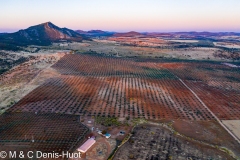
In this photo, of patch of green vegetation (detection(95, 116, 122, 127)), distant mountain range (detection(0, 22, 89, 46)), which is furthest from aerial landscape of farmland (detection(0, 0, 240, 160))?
distant mountain range (detection(0, 22, 89, 46))

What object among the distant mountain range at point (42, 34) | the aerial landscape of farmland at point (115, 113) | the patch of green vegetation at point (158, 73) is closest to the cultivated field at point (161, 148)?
the aerial landscape of farmland at point (115, 113)

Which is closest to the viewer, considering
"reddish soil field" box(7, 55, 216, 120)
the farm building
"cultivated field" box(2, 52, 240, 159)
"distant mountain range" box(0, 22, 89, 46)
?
the farm building

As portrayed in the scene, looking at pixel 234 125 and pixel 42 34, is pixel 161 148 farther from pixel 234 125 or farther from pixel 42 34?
pixel 42 34

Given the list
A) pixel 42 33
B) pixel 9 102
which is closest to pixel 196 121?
pixel 9 102

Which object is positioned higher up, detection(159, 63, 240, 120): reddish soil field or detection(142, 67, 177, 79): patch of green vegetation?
detection(142, 67, 177, 79): patch of green vegetation

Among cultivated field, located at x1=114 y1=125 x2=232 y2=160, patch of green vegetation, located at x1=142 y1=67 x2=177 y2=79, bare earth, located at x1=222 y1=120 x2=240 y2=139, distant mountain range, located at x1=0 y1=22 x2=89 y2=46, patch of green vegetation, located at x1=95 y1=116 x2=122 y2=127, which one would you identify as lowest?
bare earth, located at x1=222 y1=120 x2=240 y2=139

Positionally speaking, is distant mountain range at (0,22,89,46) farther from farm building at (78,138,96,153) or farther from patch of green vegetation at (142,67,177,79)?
farm building at (78,138,96,153)

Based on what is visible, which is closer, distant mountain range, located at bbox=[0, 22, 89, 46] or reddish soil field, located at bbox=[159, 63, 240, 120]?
reddish soil field, located at bbox=[159, 63, 240, 120]

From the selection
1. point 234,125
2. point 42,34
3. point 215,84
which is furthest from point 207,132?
point 42,34

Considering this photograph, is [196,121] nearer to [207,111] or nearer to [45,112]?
[207,111]

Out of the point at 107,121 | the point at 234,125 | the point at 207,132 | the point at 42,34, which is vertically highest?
the point at 42,34

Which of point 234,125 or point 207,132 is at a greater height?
point 207,132
